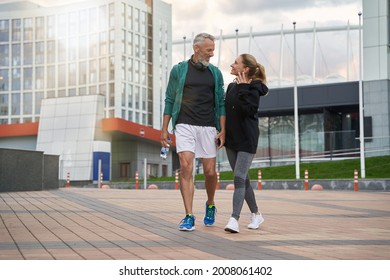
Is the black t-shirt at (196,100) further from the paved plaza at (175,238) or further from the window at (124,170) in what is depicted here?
the window at (124,170)

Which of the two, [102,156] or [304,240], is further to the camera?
[102,156]

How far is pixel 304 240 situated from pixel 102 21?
60.1 metres

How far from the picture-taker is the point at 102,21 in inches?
2494

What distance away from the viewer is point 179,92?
5.86 m

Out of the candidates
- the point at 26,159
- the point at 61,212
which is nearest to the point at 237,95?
the point at 61,212

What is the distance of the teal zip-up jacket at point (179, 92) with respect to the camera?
586cm

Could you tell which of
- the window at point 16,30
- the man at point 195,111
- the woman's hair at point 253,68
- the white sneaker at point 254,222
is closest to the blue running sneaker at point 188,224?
the man at point 195,111

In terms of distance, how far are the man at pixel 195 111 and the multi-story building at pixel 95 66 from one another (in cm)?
4278

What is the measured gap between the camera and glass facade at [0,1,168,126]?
63.0 metres

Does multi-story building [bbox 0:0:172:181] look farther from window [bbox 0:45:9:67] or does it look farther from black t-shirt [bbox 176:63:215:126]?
black t-shirt [bbox 176:63:215:126]

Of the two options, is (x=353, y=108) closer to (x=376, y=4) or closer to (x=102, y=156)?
(x=376, y=4)

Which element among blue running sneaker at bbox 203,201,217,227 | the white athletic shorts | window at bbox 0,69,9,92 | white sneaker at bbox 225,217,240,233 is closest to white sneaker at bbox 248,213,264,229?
blue running sneaker at bbox 203,201,217,227

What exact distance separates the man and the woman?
0.33 ft
